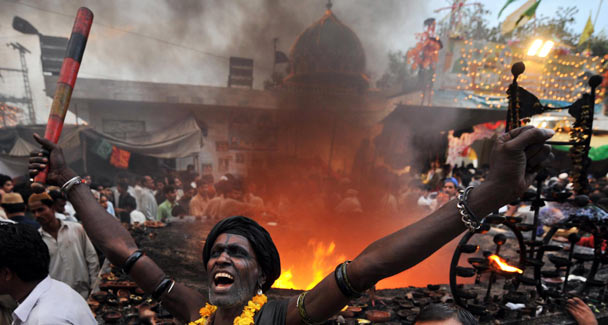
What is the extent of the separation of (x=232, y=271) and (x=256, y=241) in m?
0.21

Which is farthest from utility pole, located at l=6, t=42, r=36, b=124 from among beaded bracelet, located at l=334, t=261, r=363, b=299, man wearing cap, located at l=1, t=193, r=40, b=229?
beaded bracelet, located at l=334, t=261, r=363, b=299

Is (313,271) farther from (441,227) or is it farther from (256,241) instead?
(441,227)

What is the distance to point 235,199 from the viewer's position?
1071 centimetres

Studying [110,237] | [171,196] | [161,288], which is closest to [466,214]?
[161,288]

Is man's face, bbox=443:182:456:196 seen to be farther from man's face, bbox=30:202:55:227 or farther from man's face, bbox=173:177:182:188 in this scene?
man's face, bbox=30:202:55:227

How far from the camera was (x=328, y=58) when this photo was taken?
38.2ft

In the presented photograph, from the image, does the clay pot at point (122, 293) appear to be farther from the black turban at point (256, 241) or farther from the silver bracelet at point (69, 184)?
the black turban at point (256, 241)

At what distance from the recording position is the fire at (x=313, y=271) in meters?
6.35

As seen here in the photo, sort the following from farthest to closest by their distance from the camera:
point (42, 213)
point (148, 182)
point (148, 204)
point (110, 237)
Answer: point (148, 182)
point (148, 204)
point (42, 213)
point (110, 237)

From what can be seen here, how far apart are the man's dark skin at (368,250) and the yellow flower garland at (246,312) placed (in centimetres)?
4

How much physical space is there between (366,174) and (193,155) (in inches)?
273

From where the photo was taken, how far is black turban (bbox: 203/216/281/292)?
5.73 feet

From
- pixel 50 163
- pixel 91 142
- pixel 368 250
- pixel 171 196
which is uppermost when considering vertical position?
pixel 91 142

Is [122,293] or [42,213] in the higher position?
[42,213]
